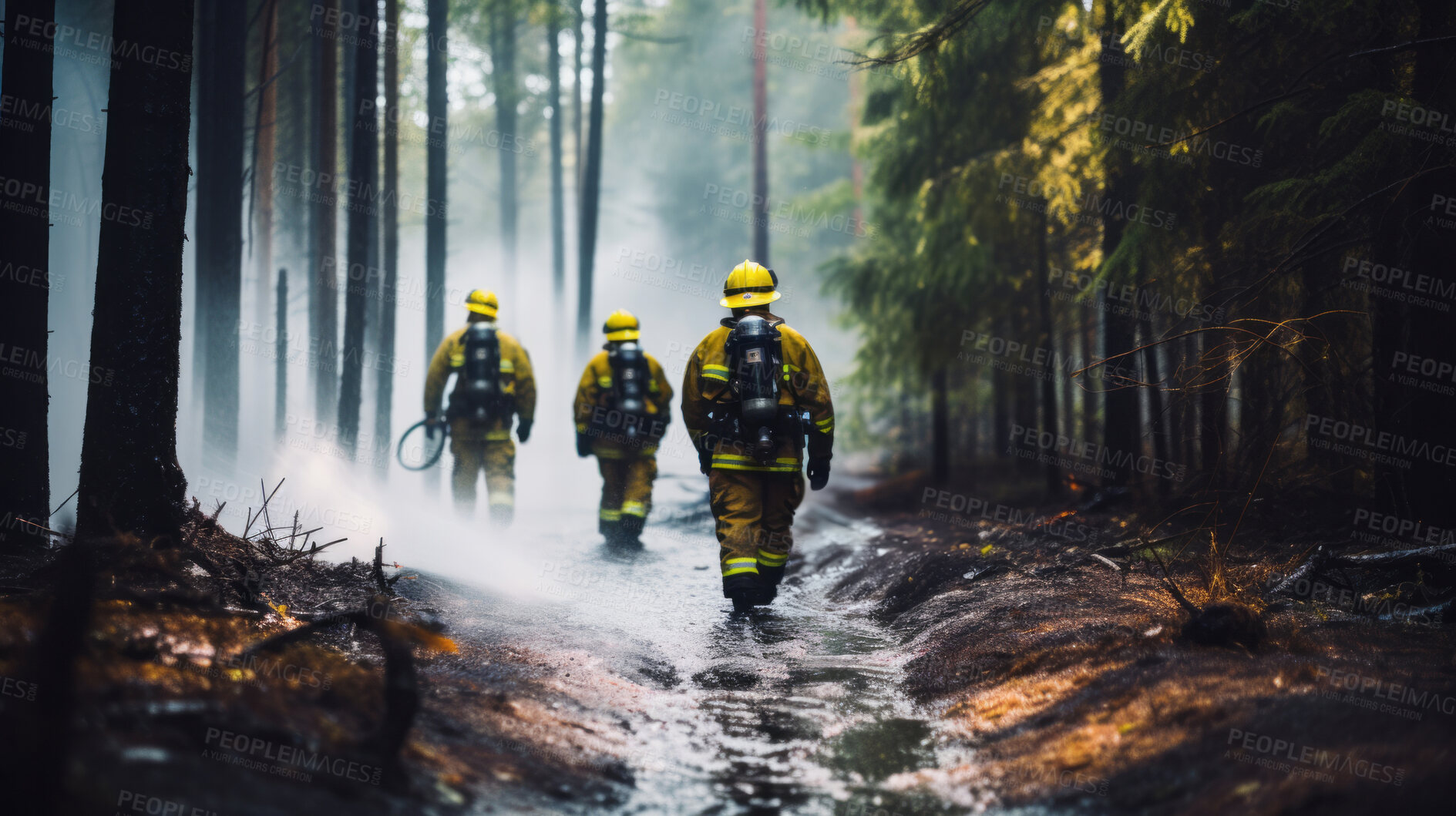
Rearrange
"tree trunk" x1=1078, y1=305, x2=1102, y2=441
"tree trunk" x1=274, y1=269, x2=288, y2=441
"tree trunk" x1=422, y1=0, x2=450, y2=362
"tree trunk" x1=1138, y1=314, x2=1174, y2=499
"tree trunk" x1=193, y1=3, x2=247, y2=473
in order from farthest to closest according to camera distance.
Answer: "tree trunk" x1=422, y1=0, x2=450, y2=362 < "tree trunk" x1=274, y1=269, x2=288, y2=441 < "tree trunk" x1=193, y1=3, x2=247, y2=473 < "tree trunk" x1=1078, y1=305, x2=1102, y2=441 < "tree trunk" x1=1138, y1=314, x2=1174, y2=499

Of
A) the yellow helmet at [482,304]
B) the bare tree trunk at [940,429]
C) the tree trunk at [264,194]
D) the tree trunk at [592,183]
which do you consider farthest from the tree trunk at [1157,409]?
the tree trunk at [264,194]

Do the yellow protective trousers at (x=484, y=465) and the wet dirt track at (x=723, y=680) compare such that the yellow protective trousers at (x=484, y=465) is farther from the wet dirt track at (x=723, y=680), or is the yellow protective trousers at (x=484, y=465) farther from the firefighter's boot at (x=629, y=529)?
the firefighter's boot at (x=629, y=529)

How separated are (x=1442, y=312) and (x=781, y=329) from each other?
3.98 m

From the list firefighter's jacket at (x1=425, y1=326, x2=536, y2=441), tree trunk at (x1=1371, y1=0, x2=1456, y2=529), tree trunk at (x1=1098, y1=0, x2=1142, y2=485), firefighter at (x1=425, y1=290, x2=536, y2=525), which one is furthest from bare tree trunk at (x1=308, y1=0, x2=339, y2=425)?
tree trunk at (x1=1371, y1=0, x2=1456, y2=529)

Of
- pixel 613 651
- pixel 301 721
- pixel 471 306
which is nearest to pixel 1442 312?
pixel 613 651

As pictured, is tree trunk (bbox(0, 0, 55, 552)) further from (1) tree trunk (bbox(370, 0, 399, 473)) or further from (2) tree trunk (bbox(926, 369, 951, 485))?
(2) tree trunk (bbox(926, 369, 951, 485))

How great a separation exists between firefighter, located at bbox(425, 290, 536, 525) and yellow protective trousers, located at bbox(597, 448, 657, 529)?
3.40ft

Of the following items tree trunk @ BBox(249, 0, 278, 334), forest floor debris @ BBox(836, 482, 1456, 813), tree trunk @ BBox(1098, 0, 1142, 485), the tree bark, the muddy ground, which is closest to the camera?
the muddy ground

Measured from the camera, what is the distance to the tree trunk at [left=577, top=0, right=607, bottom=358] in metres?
20.1

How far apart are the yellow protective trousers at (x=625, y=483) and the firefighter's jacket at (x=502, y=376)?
1.09m

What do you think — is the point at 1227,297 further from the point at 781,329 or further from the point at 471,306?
the point at 471,306

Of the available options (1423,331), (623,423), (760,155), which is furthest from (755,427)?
(760,155)

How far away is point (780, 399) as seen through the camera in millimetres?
Answer: 6172

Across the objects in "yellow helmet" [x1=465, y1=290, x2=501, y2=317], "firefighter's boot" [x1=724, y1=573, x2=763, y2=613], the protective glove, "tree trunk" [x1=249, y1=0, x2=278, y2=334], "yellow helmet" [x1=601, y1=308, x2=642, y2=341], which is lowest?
"firefighter's boot" [x1=724, y1=573, x2=763, y2=613]
